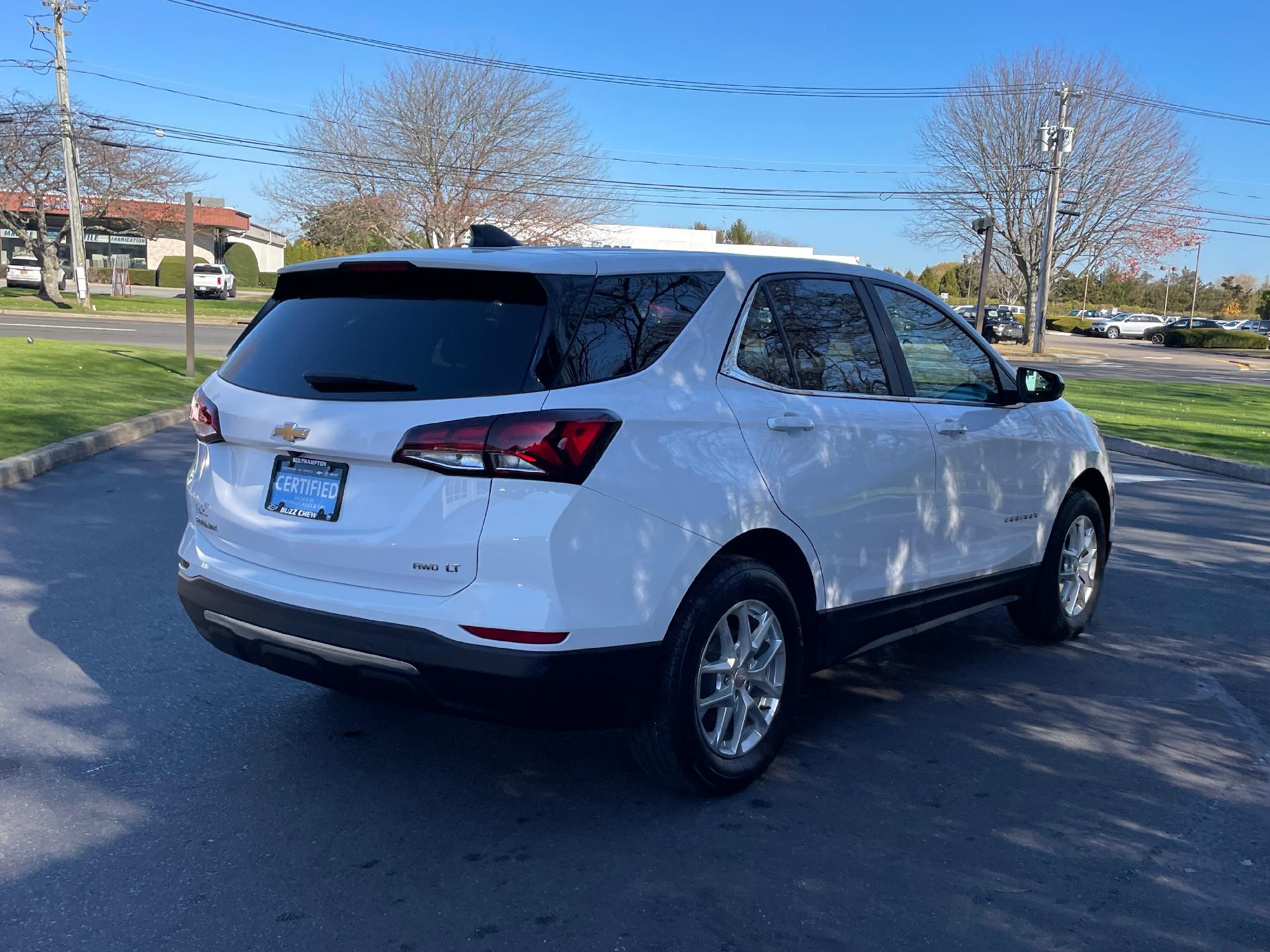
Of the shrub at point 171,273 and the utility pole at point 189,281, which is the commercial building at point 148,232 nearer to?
the shrub at point 171,273

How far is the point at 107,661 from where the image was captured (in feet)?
16.6

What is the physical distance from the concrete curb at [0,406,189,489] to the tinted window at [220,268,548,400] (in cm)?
596

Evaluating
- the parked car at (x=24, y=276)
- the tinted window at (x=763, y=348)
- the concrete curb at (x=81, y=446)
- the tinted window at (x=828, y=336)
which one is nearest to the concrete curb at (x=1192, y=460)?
the tinted window at (x=828, y=336)

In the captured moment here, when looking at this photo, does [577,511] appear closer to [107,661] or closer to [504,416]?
[504,416]

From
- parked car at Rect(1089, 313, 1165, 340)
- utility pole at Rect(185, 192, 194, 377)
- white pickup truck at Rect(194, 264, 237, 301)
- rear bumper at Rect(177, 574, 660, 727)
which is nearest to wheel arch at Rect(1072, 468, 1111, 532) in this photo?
rear bumper at Rect(177, 574, 660, 727)

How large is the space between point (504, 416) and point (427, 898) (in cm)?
137

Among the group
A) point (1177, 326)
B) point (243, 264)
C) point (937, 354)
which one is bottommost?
point (937, 354)

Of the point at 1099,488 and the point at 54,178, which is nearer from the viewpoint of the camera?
the point at 1099,488

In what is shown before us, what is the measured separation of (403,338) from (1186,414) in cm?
1862

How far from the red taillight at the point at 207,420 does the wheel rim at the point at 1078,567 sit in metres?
4.08

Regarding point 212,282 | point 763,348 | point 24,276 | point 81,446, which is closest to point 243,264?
point 212,282

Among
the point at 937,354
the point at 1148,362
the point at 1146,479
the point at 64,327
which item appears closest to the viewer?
the point at 937,354

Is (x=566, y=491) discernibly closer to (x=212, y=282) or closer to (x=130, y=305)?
(x=130, y=305)

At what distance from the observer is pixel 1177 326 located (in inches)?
2709
